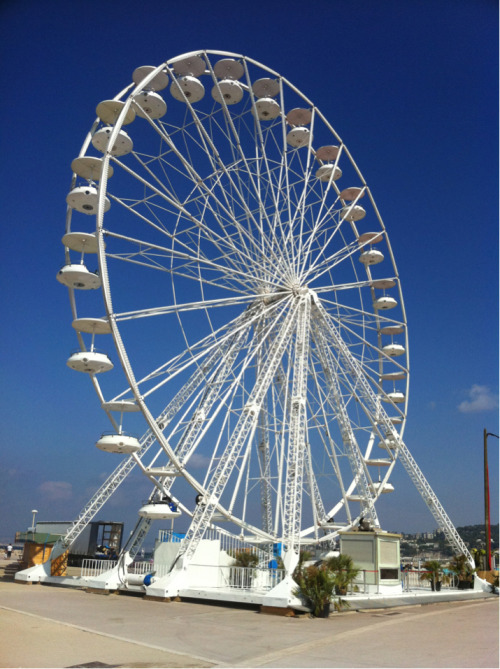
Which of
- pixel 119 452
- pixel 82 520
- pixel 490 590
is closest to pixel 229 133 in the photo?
pixel 119 452

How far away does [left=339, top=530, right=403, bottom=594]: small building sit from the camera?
63.8 ft

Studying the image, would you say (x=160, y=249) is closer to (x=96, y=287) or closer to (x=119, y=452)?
(x=96, y=287)

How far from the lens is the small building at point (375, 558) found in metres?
19.4

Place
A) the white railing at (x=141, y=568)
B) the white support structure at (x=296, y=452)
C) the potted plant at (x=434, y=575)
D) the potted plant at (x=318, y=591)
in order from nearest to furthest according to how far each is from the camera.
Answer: the potted plant at (x=318, y=591)
the white support structure at (x=296, y=452)
the white railing at (x=141, y=568)
the potted plant at (x=434, y=575)

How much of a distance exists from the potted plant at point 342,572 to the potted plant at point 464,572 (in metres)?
10.0

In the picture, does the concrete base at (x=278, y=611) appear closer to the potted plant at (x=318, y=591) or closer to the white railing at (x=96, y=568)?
the potted plant at (x=318, y=591)

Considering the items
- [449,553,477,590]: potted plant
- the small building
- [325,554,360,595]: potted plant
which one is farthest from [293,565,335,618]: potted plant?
[449,553,477,590]: potted plant

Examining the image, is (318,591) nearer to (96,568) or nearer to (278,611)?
(278,611)

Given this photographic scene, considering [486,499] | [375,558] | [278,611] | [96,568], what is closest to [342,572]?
[278,611]

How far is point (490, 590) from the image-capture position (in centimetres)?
2506

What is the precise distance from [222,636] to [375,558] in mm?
9625

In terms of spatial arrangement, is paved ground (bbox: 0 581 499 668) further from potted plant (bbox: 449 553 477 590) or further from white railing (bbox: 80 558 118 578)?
potted plant (bbox: 449 553 477 590)

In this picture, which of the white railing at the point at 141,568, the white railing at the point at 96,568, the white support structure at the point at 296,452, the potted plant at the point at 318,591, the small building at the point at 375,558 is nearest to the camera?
the potted plant at the point at 318,591

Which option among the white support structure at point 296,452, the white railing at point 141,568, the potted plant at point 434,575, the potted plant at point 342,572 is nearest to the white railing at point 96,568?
the white railing at point 141,568
